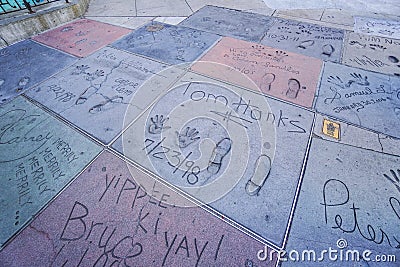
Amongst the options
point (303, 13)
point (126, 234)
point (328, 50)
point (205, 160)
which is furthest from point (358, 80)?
point (126, 234)

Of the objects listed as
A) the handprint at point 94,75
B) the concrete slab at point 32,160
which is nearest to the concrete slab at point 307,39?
the handprint at point 94,75

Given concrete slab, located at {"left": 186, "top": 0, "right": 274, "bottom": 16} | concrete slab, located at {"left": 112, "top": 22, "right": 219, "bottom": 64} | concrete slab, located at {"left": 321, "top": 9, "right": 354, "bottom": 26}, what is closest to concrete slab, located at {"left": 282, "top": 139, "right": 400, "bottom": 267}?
concrete slab, located at {"left": 112, "top": 22, "right": 219, "bottom": 64}

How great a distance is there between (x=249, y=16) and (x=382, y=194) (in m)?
4.24

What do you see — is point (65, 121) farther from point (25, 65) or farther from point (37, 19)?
point (37, 19)

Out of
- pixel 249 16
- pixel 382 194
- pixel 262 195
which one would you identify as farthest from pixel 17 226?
pixel 249 16

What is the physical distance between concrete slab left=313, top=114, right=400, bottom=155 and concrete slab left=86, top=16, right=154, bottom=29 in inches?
155

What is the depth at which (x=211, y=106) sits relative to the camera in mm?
2402

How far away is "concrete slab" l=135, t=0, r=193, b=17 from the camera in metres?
4.63

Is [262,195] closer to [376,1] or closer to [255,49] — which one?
[255,49]

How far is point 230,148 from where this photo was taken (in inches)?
78.5

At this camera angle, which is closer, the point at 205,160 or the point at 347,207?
the point at 347,207

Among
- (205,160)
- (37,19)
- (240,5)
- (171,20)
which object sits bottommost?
(205,160)

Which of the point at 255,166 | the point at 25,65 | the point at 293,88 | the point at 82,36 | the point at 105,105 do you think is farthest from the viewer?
the point at 82,36

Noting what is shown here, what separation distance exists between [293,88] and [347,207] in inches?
62.0
